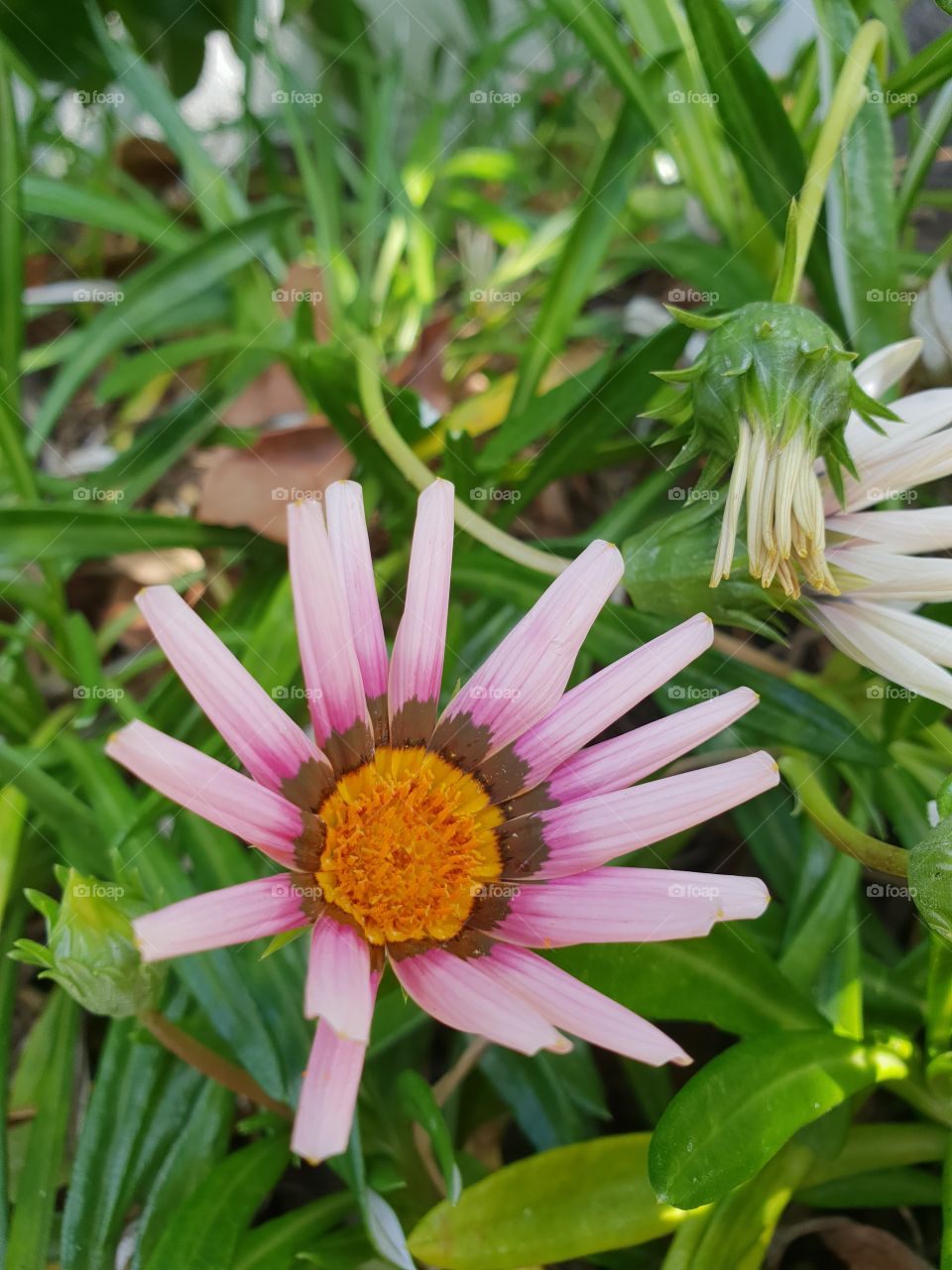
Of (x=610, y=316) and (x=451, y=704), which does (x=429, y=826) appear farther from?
(x=610, y=316)

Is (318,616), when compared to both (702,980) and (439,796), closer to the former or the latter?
(439,796)

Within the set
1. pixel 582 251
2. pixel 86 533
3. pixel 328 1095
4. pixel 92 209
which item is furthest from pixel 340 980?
pixel 92 209

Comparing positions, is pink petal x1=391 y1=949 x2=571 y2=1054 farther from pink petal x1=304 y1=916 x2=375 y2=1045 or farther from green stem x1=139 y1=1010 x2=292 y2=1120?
green stem x1=139 y1=1010 x2=292 y2=1120

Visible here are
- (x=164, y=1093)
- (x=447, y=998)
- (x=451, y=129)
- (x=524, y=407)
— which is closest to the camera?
(x=447, y=998)

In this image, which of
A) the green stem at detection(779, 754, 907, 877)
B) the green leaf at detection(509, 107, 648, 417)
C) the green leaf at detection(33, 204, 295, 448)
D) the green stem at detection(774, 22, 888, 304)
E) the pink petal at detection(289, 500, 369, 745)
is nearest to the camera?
the pink petal at detection(289, 500, 369, 745)

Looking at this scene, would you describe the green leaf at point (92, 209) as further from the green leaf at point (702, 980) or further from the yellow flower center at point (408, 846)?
the green leaf at point (702, 980)

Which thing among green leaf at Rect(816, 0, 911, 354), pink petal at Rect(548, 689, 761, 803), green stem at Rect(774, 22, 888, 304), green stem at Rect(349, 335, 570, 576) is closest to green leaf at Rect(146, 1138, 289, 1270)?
pink petal at Rect(548, 689, 761, 803)

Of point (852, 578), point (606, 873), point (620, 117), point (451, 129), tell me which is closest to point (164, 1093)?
point (606, 873)
